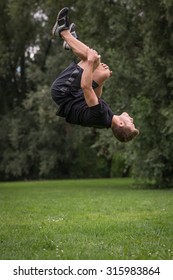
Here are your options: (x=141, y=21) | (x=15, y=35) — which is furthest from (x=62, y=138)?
(x=141, y=21)

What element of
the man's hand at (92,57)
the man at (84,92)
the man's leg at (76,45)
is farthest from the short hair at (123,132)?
the man's leg at (76,45)

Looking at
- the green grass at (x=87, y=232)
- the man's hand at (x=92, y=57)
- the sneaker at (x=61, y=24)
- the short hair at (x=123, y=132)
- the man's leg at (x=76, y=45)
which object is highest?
the sneaker at (x=61, y=24)

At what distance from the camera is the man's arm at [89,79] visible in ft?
25.8

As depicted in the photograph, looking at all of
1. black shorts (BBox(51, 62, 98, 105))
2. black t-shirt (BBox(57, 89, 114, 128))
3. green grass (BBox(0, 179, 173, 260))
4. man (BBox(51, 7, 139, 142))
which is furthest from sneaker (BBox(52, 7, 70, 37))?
green grass (BBox(0, 179, 173, 260))

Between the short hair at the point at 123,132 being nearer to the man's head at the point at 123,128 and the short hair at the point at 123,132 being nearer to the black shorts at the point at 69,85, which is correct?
the man's head at the point at 123,128

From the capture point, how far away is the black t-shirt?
8.03 meters

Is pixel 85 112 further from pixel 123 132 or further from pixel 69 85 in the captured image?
pixel 123 132

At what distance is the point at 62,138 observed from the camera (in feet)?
125

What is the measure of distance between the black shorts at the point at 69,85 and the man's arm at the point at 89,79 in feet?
1.07

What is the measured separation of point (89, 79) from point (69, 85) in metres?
0.54

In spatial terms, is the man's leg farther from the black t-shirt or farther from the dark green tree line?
the dark green tree line

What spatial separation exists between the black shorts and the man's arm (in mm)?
327

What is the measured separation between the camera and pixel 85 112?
8.17 meters

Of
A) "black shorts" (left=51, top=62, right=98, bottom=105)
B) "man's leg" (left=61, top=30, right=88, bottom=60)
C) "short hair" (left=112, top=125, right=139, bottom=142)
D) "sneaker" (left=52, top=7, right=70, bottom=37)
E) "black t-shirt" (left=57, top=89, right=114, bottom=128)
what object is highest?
"sneaker" (left=52, top=7, right=70, bottom=37)
